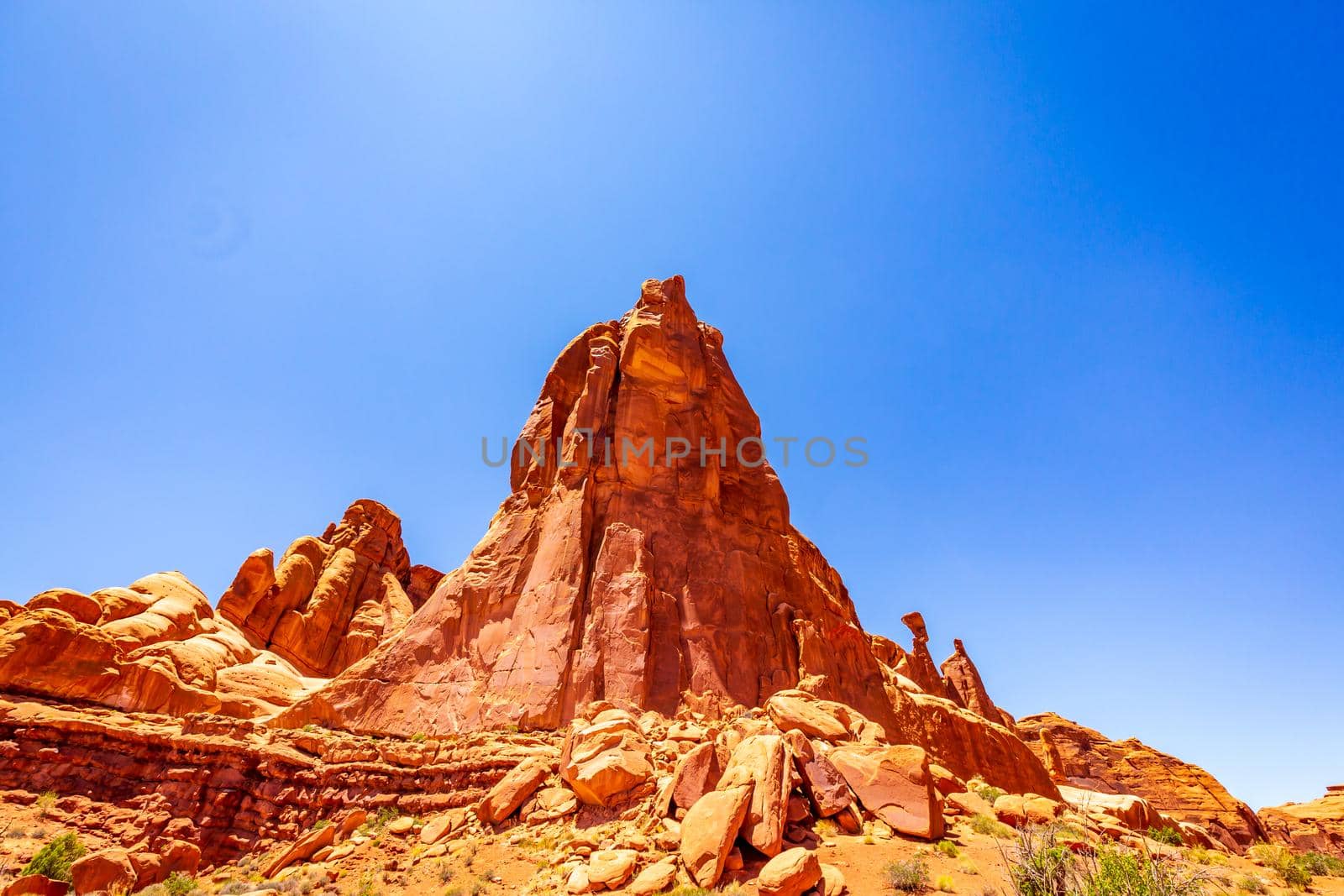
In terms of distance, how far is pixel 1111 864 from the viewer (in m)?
9.44

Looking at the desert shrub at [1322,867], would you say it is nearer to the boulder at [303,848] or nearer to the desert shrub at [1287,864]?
the desert shrub at [1287,864]

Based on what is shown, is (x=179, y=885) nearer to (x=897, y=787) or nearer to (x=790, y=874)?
(x=790, y=874)

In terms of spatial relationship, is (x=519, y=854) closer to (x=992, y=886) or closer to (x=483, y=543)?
(x=992, y=886)

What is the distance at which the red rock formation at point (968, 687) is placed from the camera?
56.8 meters

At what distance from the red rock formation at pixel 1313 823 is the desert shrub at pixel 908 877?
2442 inches

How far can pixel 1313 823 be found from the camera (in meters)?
50.8

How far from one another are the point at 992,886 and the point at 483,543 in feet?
75.8

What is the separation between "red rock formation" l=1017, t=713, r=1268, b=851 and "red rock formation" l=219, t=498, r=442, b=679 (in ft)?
196

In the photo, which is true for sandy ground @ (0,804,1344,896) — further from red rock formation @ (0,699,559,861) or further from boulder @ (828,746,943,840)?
red rock formation @ (0,699,559,861)

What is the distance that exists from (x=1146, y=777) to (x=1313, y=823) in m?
11.1

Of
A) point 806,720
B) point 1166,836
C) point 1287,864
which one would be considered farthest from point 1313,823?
point 806,720

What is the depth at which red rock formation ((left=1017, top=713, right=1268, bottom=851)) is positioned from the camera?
167ft

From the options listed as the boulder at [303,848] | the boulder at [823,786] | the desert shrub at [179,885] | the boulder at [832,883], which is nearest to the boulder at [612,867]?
the boulder at [832,883]

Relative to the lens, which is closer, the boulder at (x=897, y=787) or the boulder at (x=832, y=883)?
the boulder at (x=832, y=883)
